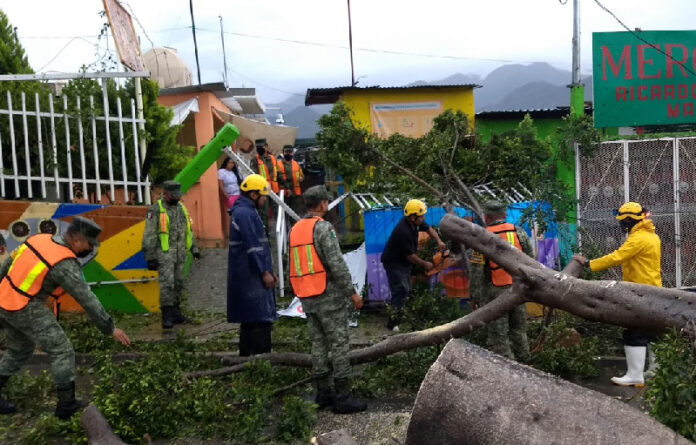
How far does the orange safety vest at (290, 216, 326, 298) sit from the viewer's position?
534 centimetres

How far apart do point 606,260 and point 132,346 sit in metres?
4.97

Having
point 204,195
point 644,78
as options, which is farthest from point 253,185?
point 204,195

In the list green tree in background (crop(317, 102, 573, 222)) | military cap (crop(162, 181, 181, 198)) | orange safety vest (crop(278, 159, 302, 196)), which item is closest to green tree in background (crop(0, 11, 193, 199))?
military cap (crop(162, 181, 181, 198))

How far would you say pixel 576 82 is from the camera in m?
9.88

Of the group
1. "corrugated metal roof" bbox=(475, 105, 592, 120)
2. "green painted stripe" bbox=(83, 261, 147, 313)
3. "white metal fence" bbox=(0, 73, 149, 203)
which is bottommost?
"green painted stripe" bbox=(83, 261, 147, 313)

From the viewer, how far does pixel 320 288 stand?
210 inches

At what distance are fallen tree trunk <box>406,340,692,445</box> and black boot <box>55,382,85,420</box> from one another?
118 inches

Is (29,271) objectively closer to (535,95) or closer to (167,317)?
(167,317)

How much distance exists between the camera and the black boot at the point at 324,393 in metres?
5.37

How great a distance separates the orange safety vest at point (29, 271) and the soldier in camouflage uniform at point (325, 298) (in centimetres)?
189

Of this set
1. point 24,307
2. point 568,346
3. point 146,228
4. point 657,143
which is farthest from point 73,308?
point 657,143

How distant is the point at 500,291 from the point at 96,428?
3685 millimetres

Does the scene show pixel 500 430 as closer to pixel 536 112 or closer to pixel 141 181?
pixel 141 181

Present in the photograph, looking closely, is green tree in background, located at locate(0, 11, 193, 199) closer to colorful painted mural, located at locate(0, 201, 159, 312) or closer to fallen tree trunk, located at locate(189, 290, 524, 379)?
colorful painted mural, located at locate(0, 201, 159, 312)
